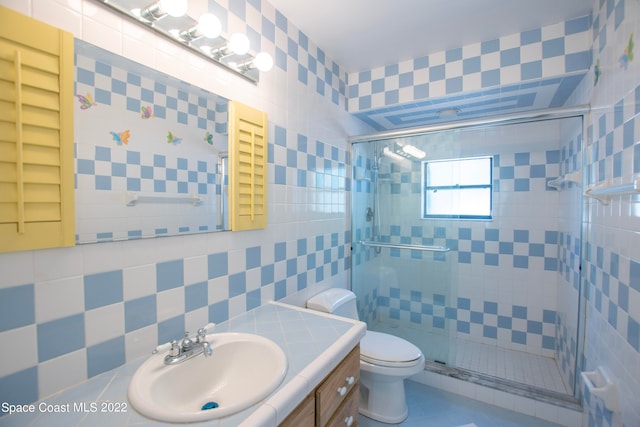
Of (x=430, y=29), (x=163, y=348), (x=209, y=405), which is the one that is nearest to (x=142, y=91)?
(x=163, y=348)

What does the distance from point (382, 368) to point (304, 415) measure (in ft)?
2.90

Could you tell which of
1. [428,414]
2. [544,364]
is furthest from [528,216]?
[428,414]

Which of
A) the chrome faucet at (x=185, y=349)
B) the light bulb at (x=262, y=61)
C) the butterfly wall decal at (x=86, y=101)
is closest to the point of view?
the butterfly wall decal at (x=86, y=101)

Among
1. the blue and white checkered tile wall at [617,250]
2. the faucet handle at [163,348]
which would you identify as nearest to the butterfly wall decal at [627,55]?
the blue and white checkered tile wall at [617,250]

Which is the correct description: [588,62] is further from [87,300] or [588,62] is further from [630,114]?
[87,300]

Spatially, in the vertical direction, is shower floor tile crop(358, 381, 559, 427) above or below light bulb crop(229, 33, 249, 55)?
below

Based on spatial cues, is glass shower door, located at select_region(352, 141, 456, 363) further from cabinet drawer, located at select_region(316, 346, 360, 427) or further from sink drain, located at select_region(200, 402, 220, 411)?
sink drain, located at select_region(200, 402, 220, 411)

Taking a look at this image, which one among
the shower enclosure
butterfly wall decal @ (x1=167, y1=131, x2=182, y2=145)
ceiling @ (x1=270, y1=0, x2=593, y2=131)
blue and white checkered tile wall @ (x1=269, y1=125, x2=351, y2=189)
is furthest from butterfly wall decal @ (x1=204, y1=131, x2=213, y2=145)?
the shower enclosure

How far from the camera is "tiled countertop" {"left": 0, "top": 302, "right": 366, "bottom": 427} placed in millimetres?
667

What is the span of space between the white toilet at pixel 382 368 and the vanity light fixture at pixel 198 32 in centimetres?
135

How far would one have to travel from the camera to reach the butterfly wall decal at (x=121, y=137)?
34.9 inches

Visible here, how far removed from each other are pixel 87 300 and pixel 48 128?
0.48m

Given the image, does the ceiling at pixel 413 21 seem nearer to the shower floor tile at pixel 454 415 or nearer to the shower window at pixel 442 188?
the shower window at pixel 442 188

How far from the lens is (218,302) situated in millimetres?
1217
